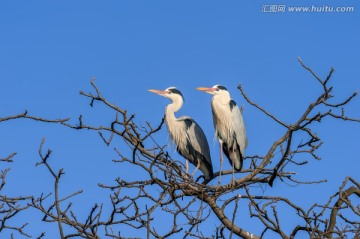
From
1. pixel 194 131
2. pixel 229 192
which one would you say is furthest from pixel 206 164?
pixel 229 192

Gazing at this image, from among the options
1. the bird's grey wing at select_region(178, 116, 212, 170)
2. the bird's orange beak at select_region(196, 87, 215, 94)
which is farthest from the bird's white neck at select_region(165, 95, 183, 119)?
the bird's orange beak at select_region(196, 87, 215, 94)

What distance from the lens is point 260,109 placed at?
461 centimetres

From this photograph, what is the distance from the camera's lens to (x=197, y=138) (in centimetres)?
845

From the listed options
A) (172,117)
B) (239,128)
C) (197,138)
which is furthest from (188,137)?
(239,128)

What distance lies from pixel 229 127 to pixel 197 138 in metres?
0.64

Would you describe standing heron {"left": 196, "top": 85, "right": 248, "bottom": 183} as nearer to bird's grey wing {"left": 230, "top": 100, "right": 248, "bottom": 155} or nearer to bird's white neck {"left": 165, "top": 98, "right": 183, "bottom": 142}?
bird's grey wing {"left": 230, "top": 100, "right": 248, "bottom": 155}

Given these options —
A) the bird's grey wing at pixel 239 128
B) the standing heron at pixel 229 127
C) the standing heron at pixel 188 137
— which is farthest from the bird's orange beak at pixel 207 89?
the standing heron at pixel 188 137

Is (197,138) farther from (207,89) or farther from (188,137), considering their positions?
(207,89)

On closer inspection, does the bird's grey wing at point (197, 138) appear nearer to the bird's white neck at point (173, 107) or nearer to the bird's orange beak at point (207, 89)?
the bird's white neck at point (173, 107)

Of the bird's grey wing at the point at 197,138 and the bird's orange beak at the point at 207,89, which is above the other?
the bird's orange beak at the point at 207,89

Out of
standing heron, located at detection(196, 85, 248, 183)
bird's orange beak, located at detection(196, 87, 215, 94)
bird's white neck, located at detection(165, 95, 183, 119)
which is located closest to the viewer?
standing heron, located at detection(196, 85, 248, 183)

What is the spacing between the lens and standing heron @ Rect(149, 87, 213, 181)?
27.4ft

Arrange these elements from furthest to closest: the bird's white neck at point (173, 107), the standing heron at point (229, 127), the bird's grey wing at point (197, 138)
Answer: the bird's white neck at point (173, 107)
the bird's grey wing at point (197, 138)
the standing heron at point (229, 127)

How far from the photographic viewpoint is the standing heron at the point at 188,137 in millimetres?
8352
